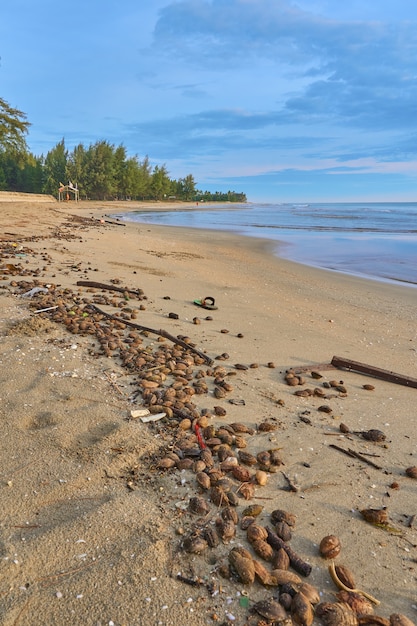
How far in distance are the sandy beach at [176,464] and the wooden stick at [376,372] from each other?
57mm

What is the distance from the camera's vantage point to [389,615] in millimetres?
1564

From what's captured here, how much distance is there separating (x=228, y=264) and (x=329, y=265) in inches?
136

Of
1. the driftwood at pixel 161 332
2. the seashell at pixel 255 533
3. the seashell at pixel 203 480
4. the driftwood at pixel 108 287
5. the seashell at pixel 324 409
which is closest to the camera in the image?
the seashell at pixel 255 533

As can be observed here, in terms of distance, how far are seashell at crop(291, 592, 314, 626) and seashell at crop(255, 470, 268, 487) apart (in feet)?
2.34

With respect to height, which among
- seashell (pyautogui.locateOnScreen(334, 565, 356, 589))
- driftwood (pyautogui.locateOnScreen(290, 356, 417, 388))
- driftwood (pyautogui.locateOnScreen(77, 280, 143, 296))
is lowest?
driftwood (pyautogui.locateOnScreen(290, 356, 417, 388))

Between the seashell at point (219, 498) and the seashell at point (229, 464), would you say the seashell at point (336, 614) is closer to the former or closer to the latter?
the seashell at point (219, 498)

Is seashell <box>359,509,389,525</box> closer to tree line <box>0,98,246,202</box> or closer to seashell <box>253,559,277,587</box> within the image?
seashell <box>253,559,277,587</box>

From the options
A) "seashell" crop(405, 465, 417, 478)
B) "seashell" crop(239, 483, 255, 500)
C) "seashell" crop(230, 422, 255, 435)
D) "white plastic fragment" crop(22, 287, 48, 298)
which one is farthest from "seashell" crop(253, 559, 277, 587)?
"white plastic fragment" crop(22, 287, 48, 298)

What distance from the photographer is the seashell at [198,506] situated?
6.43 ft

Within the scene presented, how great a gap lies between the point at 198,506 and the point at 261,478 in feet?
1.49

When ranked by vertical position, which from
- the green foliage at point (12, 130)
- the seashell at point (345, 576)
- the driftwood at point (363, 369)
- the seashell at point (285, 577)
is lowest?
the driftwood at point (363, 369)

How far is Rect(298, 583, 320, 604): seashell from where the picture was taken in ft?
5.13

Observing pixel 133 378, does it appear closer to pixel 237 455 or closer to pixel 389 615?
pixel 237 455

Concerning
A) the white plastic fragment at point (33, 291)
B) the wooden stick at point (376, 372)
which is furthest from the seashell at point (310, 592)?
the white plastic fragment at point (33, 291)
